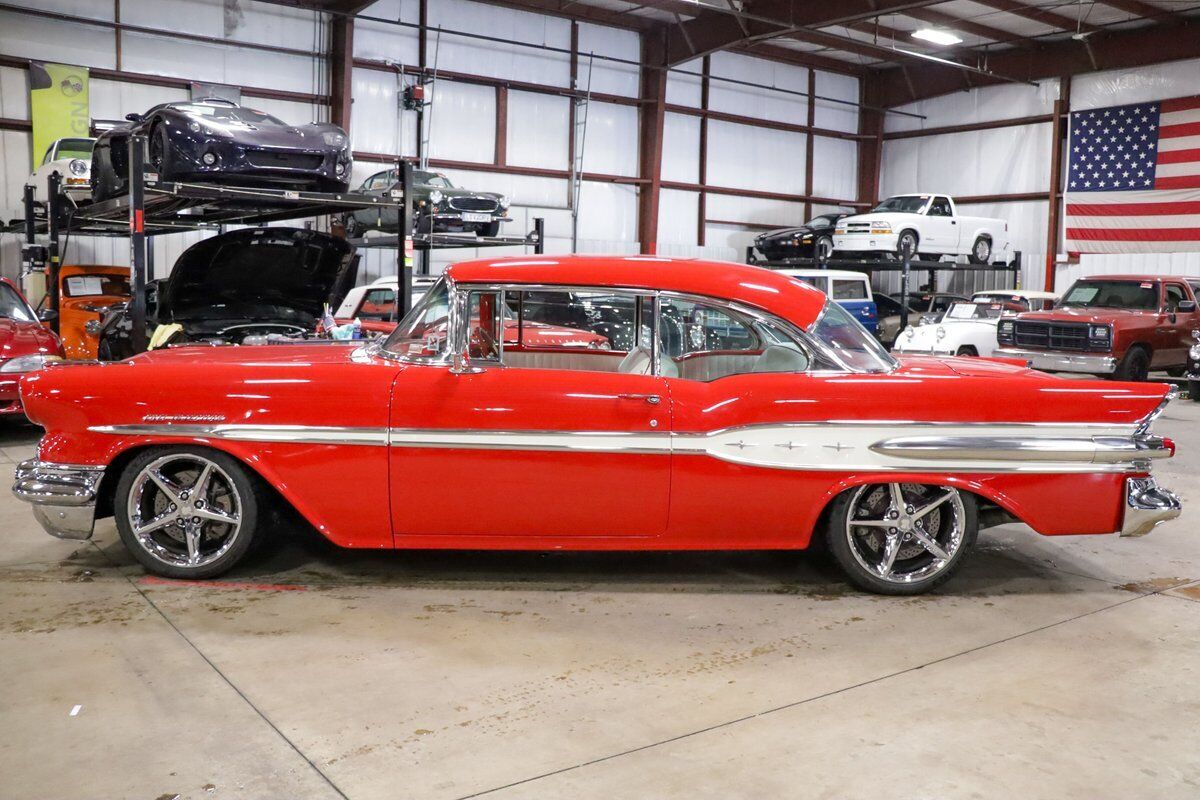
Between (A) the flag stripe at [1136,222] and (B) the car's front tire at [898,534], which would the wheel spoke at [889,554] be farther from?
(A) the flag stripe at [1136,222]

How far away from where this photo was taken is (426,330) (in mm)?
4551

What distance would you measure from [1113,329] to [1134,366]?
675 millimetres

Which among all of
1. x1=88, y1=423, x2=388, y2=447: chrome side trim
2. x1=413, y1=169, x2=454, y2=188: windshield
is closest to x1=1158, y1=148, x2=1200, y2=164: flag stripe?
x1=413, y1=169, x2=454, y2=188: windshield

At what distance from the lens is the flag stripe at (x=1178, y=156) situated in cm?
2045

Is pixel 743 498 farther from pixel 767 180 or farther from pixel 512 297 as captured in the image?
pixel 767 180

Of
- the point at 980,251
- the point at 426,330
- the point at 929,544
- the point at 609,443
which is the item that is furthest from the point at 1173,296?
the point at 426,330

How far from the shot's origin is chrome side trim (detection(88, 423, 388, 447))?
167 inches

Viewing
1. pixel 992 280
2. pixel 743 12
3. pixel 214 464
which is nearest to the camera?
pixel 214 464

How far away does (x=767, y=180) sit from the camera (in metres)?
24.8

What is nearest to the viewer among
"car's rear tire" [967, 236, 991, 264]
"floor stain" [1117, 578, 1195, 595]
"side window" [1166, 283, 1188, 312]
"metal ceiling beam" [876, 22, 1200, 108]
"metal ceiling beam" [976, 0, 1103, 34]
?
"floor stain" [1117, 578, 1195, 595]

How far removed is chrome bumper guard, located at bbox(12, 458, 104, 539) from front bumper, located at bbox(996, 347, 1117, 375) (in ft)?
37.8

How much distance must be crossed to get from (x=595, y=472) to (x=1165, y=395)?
2498mm

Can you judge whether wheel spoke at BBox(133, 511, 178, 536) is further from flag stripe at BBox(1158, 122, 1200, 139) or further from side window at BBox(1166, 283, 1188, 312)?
flag stripe at BBox(1158, 122, 1200, 139)

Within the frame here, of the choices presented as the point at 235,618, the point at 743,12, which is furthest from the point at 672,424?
the point at 743,12
